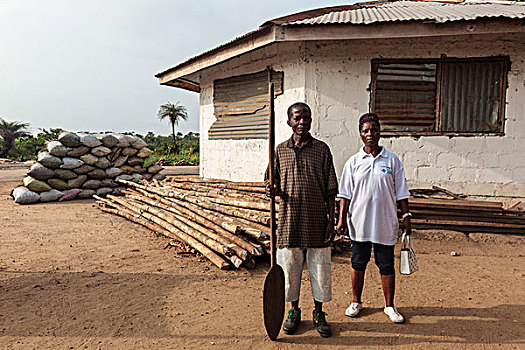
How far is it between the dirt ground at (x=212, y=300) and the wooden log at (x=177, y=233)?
4.5 inches

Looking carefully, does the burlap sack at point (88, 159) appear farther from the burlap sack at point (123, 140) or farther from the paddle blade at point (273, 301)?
the paddle blade at point (273, 301)

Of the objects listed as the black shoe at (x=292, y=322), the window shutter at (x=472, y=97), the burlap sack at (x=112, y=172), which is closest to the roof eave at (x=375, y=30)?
the window shutter at (x=472, y=97)

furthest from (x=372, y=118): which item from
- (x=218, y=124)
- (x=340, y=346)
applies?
(x=218, y=124)

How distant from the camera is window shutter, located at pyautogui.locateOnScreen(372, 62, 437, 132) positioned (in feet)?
19.1

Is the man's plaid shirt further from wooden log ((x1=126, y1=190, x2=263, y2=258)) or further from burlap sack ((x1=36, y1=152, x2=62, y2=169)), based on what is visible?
burlap sack ((x1=36, y1=152, x2=62, y2=169))

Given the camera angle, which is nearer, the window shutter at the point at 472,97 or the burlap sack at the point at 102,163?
the window shutter at the point at 472,97

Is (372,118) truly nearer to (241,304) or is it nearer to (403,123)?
(241,304)

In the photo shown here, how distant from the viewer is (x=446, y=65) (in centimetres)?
573

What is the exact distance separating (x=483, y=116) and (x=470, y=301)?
11.7 ft

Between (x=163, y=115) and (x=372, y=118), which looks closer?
(x=372, y=118)

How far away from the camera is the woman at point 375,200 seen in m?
2.78


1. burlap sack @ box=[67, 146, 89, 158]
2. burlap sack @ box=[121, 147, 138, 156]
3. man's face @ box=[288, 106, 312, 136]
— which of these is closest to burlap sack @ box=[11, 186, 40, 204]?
burlap sack @ box=[67, 146, 89, 158]

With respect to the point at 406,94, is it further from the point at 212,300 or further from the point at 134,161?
the point at 134,161

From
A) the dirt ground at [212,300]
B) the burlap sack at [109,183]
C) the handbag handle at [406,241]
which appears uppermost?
the handbag handle at [406,241]
